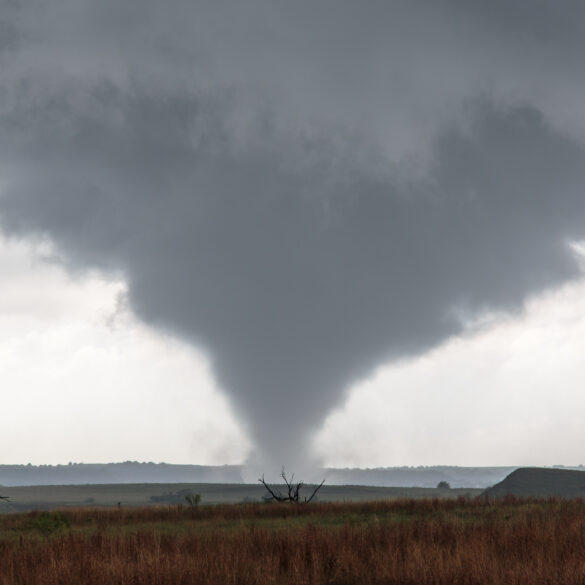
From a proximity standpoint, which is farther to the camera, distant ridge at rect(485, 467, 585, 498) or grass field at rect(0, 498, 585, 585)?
distant ridge at rect(485, 467, 585, 498)

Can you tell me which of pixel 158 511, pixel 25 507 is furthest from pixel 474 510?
pixel 25 507

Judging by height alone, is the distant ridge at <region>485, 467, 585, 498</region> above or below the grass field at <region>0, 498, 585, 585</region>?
below

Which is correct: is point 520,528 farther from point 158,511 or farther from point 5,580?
point 158,511

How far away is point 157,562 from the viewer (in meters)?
12.5

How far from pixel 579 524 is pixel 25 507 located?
65.6 metres

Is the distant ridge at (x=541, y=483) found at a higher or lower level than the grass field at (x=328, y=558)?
lower

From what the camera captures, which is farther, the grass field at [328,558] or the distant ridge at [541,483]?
the distant ridge at [541,483]

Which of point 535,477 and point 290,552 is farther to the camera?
point 535,477

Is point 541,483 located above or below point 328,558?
below

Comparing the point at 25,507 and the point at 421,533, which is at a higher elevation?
the point at 421,533

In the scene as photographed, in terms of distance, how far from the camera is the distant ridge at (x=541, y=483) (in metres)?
67.4

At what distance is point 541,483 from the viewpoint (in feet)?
234

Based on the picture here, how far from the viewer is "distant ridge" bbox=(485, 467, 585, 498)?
67.4 m

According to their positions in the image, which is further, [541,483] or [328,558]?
[541,483]
